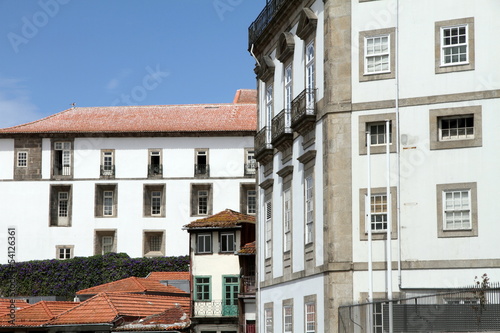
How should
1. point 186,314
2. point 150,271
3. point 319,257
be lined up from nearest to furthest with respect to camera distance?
point 319,257 < point 186,314 < point 150,271

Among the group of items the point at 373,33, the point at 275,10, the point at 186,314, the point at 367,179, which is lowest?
the point at 186,314

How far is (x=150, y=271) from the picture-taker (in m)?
78.0

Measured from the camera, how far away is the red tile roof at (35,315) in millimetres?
57250

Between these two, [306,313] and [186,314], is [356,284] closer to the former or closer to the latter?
[306,313]

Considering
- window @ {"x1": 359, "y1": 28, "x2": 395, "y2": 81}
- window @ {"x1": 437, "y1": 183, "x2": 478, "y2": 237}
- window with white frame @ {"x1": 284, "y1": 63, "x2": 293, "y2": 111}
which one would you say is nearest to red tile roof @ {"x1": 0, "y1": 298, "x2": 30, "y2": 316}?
window with white frame @ {"x1": 284, "y1": 63, "x2": 293, "y2": 111}

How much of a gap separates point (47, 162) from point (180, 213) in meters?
11.6

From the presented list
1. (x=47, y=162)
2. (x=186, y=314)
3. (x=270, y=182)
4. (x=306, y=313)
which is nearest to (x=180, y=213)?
(x=47, y=162)

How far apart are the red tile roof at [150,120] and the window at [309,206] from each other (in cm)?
4845

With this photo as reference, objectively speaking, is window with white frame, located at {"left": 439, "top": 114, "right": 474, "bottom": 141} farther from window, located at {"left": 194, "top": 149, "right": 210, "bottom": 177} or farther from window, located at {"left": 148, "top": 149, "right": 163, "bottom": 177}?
window, located at {"left": 148, "top": 149, "right": 163, "bottom": 177}

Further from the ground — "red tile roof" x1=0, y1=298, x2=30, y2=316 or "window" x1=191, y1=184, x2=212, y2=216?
"window" x1=191, y1=184, x2=212, y2=216

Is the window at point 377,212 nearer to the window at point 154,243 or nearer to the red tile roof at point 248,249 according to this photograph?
the red tile roof at point 248,249

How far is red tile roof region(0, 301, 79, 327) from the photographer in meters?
57.2

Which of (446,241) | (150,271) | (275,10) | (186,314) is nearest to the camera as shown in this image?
(446,241)

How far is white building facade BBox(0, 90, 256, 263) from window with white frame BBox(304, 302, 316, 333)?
47977 millimetres
